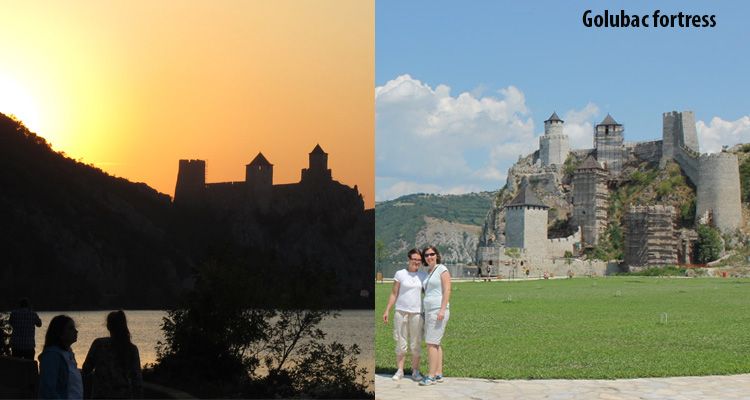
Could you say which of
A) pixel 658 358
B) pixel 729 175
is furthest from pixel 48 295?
pixel 729 175

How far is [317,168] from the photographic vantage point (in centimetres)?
751

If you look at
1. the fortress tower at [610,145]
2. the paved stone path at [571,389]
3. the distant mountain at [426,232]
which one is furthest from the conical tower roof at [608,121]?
the paved stone path at [571,389]

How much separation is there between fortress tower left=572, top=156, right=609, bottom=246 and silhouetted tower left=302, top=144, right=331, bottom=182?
95.3 metres

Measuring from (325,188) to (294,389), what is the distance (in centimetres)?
170

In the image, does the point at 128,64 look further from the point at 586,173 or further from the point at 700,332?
the point at 586,173

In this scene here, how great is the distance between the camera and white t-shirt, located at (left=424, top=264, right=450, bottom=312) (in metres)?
9.49

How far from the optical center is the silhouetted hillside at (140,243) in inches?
267

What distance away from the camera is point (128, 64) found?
7328mm

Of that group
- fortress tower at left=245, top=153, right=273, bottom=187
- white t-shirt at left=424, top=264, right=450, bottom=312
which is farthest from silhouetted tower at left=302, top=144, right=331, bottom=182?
white t-shirt at left=424, top=264, right=450, bottom=312

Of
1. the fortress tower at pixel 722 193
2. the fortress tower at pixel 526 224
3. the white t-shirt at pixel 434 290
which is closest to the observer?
the white t-shirt at pixel 434 290

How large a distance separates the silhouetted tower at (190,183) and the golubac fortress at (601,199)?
80075mm

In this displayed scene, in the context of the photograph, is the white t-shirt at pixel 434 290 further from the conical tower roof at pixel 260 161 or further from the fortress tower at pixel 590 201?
the fortress tower at pixel 590 201

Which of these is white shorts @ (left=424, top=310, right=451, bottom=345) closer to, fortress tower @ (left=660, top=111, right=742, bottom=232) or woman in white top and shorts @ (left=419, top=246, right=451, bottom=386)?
woman in white top and shorts @ (left=419, top=246, right=451, bottom=386)

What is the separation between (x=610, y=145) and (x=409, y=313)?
10429 cm
